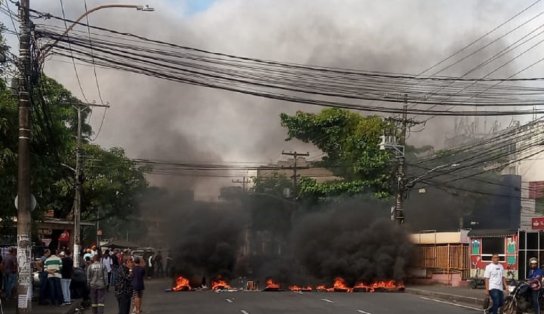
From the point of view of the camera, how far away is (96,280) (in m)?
16.6

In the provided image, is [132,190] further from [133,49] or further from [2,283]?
[133,49]

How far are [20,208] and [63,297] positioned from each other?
5202 mm

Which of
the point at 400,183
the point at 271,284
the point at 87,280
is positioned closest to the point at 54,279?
the point at 87,280

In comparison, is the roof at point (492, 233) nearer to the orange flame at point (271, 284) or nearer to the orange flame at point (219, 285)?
the orange flame at point (271, 284)

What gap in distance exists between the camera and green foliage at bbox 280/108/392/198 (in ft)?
141

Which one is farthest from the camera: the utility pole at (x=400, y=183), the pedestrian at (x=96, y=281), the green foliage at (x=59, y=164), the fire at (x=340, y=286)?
the utility pole at (x=400, y=183)

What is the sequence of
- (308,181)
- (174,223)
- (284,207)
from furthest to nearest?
(284,207) < (308,181) < (174,223)

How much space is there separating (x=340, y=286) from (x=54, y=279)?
1725 cm

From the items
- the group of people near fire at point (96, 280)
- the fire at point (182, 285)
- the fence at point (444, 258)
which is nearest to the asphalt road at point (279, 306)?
the group of people near fire at point (96, 280)

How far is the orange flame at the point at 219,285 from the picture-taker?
3303cm

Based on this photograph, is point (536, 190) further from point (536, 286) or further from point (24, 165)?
point (24, 165)

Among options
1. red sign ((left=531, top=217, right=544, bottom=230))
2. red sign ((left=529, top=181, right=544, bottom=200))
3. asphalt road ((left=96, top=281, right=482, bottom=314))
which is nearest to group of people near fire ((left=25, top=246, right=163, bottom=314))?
asphalt road ((left=96, top=281, right=482, bottom=314))

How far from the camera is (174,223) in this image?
3731 centimetres

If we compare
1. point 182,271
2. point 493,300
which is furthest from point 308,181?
point 493,300
